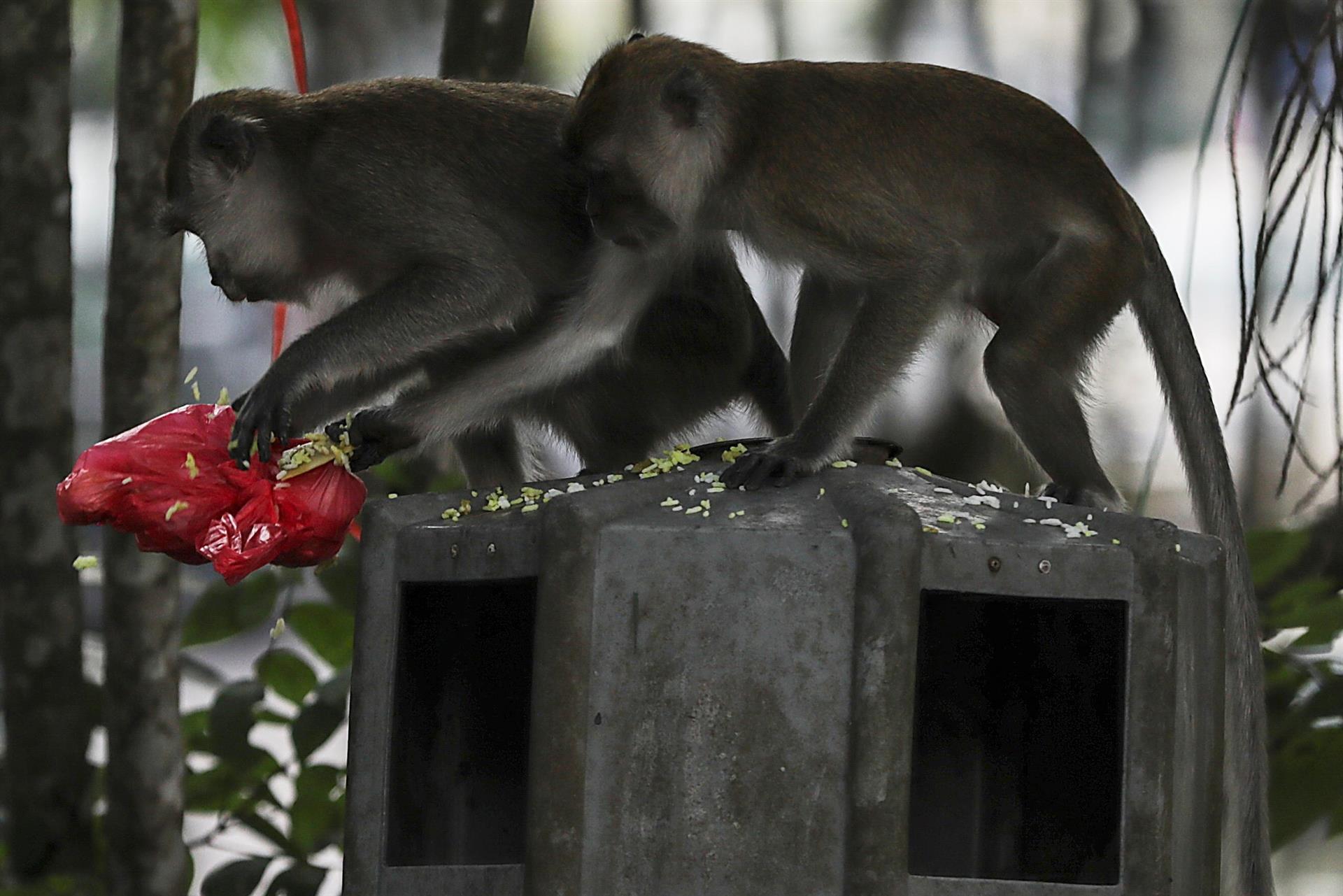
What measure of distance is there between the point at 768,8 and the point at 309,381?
414cm

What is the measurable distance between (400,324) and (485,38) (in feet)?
3.84

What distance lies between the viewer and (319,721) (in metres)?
3.36

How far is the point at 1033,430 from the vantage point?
2510mm

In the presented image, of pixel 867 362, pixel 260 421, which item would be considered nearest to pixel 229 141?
pixel 260 421

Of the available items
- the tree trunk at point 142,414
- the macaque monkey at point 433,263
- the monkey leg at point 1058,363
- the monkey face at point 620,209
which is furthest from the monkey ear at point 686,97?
the tree trunk at point 142,414

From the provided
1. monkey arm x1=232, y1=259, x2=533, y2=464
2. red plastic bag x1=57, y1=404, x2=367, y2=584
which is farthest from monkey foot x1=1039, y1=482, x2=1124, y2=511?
red plastic bag x1=57, y1=404, x2=367, y2=584

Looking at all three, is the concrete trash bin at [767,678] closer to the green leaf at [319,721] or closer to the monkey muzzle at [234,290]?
the monkey muzzle at [234,290]

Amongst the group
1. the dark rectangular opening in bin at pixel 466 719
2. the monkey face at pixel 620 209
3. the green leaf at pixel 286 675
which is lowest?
the green leaf at pixel 286 675

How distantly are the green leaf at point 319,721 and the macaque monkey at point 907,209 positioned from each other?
4.38 feet

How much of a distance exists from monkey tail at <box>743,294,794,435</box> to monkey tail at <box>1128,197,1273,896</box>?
689 millimetres

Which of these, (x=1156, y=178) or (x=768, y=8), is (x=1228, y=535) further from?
(x=768, y=8)

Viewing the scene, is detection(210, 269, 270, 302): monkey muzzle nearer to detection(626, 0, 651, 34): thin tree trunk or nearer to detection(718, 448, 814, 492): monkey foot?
detection(718, 448, 814, 492): monkey foot

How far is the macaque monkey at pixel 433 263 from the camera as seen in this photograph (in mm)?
2727

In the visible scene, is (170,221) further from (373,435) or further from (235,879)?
(235,879)
